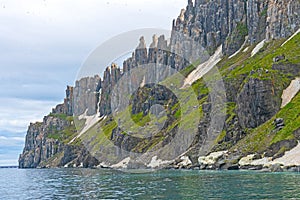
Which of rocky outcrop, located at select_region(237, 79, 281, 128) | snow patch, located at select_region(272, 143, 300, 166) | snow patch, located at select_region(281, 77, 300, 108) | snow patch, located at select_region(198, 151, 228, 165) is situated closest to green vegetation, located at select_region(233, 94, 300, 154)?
snow patch, located at select_region(281, 77, 300, 108)

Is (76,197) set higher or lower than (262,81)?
lower

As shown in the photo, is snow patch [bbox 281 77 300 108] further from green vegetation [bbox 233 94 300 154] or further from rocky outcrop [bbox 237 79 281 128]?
green vegetation [bbox 233 94 300 154]

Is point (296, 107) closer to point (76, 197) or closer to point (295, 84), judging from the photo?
point (295, 84)

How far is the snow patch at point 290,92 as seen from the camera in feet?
616

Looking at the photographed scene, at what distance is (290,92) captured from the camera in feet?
635

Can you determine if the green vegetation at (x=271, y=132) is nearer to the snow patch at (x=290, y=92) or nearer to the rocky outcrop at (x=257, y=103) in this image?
the snow patch at (x=290, y=92)

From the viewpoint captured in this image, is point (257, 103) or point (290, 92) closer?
point (257, 103)

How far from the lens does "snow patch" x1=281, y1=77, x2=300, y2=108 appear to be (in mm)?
187863

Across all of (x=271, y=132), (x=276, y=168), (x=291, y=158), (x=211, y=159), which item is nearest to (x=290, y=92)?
(x=271, y=132)

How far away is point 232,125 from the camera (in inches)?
7741

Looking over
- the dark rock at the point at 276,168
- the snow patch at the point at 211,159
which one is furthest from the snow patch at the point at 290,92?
the dark rock at the point at 276,168

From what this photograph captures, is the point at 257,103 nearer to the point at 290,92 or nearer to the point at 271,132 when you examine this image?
the point at 290,92

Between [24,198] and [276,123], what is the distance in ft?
386

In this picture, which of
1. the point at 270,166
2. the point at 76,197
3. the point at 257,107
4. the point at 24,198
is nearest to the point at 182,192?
the point at 76,197
